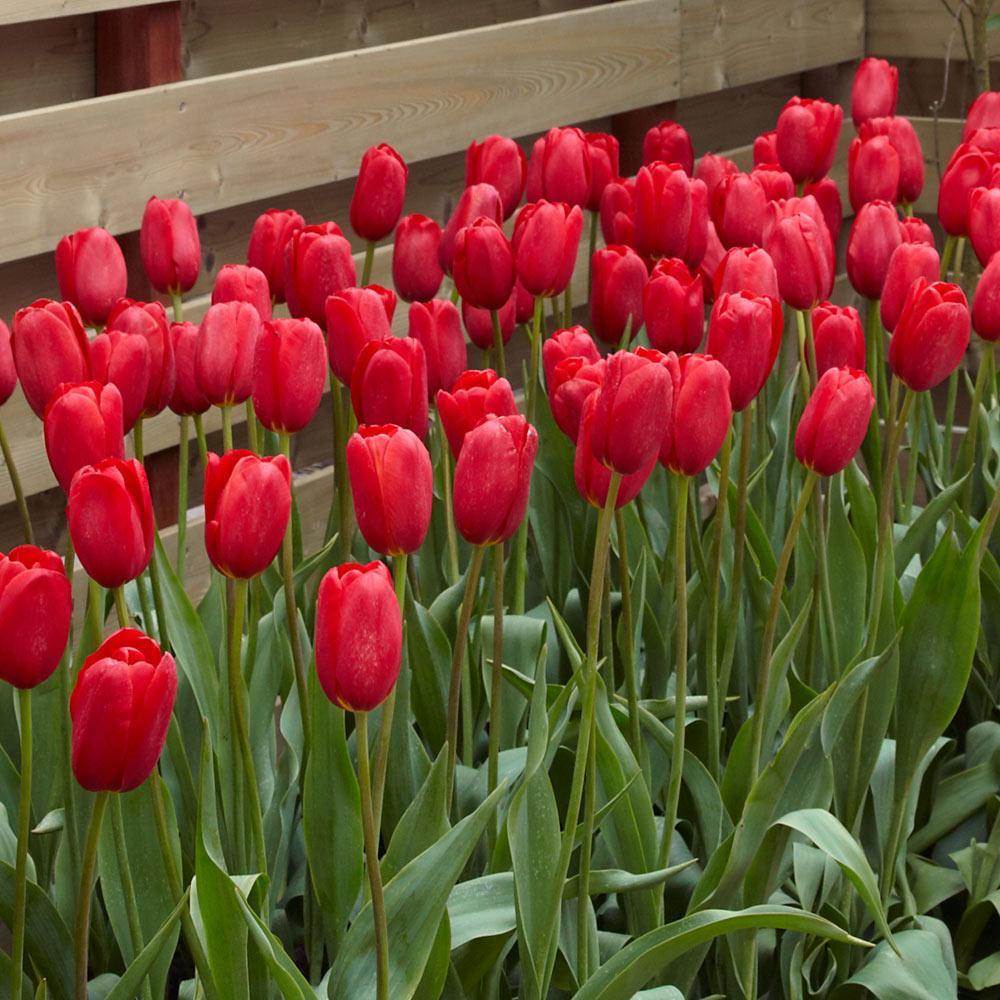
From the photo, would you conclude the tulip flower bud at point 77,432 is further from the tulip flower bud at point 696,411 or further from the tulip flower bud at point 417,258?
the tulip flower bud at point 417,258

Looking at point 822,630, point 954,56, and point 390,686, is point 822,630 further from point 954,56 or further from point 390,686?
point 954,56

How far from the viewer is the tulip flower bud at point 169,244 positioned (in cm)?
124

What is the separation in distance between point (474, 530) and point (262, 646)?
0.34 meters

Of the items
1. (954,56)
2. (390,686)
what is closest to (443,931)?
(390,686)

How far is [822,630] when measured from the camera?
4.13 ft

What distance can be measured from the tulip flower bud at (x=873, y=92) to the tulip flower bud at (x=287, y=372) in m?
1.02

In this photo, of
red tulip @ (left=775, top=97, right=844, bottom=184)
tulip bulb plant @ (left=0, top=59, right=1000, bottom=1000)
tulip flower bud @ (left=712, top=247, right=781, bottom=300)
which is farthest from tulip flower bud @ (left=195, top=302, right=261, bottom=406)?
red tulip @ (left=775, top=97, right=844, bottom=184)

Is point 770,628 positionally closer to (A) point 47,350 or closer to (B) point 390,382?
(B) point 390,382

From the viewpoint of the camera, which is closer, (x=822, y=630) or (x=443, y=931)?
(x=443, y=931)

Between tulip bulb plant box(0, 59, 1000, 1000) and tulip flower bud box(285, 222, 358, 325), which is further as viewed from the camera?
tulip flower bud box(285, 222, 358, 325)

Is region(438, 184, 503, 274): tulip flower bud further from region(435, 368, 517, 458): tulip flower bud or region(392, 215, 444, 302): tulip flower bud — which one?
region(435, 368, 517, 458): tulip flower bud

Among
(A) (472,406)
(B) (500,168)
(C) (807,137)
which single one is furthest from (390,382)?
(C) (807,137)

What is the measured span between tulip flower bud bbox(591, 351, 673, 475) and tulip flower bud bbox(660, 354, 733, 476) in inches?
2.1

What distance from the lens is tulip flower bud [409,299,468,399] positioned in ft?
3.71
